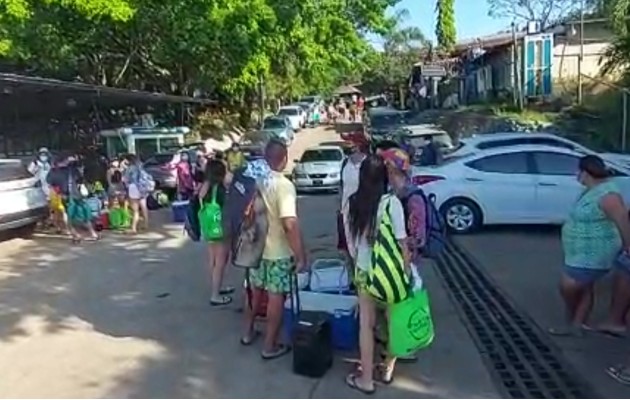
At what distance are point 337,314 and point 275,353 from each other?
611 millimetres

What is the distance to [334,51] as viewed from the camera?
32.9 m

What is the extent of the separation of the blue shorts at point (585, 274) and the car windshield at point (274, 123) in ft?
108

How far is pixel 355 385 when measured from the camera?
524 cm

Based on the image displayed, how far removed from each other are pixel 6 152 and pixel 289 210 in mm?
16482

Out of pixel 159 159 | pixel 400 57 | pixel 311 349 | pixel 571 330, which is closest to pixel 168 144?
pixel 159 159

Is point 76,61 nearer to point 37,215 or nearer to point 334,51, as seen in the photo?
point 334,51

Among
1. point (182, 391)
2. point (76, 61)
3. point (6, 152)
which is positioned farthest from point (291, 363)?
point (76, 61)

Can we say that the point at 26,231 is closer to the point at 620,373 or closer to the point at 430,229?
the point at 430,229

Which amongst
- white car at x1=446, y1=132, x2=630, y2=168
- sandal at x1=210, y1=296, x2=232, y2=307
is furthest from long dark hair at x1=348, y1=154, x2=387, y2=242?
white car at x1=446, y1=132, x2=630, y2=168

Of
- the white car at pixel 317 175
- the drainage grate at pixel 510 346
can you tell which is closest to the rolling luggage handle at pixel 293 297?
the drainage grate at pixel 510 346

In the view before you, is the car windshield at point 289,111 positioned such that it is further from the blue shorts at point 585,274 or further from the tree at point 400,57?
→ the blue shorts at point 585,274

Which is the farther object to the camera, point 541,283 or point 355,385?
point 541,283

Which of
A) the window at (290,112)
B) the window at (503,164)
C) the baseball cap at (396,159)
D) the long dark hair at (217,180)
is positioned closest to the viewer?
the baseball cap at (396,159)

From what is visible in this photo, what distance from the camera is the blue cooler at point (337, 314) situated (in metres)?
5.90
